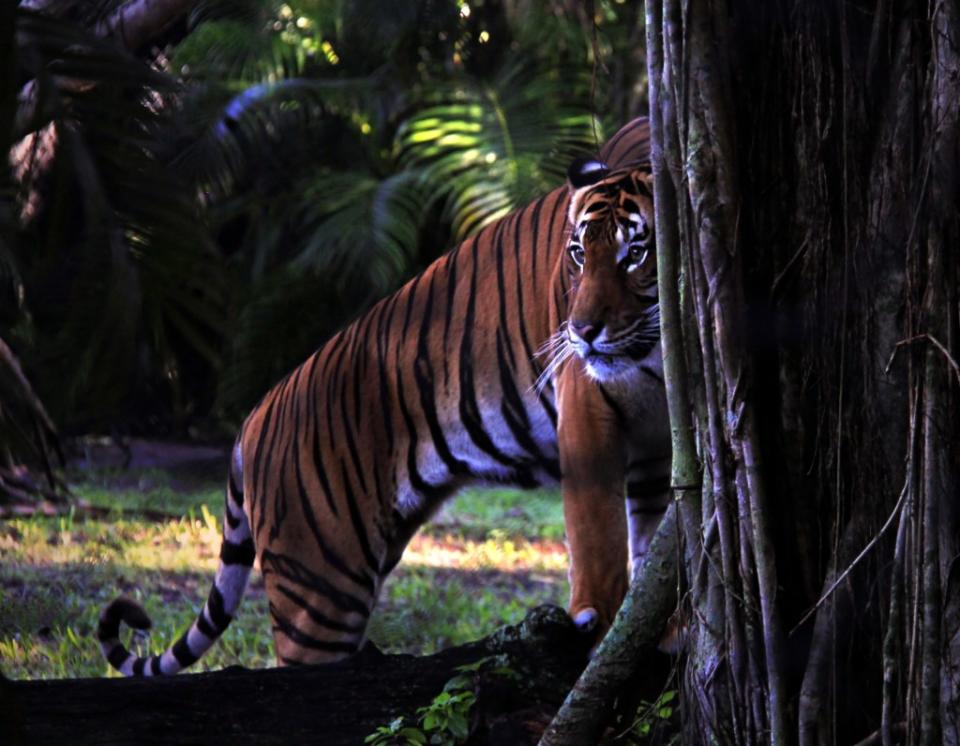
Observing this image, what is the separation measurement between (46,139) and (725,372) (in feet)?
4.03

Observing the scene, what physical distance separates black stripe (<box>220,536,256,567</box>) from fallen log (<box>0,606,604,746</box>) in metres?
1.48

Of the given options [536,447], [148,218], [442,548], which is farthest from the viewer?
[442,548]

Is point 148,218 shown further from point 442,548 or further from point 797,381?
point 442,548

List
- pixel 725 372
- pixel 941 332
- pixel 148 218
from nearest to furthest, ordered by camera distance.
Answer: pixel 148 218 < pixel 941 332 < pixel 725 372

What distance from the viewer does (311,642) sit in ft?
14.7

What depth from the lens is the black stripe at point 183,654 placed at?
15.1 ft

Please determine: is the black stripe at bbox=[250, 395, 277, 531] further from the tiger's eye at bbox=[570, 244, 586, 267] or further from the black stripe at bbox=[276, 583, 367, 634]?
the tiger's eye at bbox=[570, 244, 586, 267]

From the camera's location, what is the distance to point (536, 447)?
14.6ft

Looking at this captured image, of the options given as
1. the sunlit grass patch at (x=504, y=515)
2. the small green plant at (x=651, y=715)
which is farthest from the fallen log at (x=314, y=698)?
the sunlit grass patch at (x=504, y=515)

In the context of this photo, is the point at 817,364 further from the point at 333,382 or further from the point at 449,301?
the point at 333,382

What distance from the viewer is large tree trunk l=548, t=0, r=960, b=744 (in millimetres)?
2334

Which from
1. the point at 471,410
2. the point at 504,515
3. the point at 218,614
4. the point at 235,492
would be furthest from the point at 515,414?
the point at 504,515

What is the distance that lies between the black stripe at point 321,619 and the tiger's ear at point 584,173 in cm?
149

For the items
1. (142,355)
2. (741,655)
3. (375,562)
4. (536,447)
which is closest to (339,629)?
(375,562)
